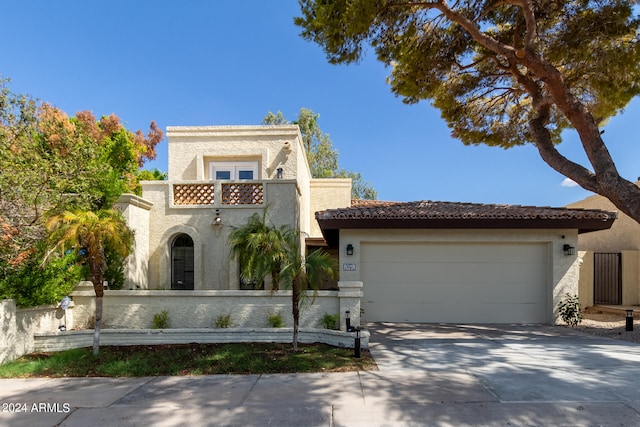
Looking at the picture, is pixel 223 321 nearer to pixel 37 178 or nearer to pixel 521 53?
pixel 37 178

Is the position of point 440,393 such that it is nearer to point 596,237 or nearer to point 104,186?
point 104,186

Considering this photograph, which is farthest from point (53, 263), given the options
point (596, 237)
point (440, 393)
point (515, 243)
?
point (596, 237)

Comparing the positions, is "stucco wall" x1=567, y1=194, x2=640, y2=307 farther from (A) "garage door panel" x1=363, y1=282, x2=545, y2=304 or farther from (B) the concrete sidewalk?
(B) the concrete sidewalk

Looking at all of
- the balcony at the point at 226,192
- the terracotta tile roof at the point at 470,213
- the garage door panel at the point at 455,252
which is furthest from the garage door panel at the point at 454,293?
the balcony at the point at 226,192

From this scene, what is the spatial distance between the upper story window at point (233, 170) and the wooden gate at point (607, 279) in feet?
46.7

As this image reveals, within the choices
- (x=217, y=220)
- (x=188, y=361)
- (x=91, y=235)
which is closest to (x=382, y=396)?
(x=188, y=361)

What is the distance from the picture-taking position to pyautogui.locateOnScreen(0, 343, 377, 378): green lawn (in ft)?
19.9

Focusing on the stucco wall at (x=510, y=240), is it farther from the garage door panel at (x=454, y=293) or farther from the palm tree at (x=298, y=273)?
the palm tree at (x=298, y=273)

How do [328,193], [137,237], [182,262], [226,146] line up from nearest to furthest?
[137,237], [182,262], [226,146], [328,193]

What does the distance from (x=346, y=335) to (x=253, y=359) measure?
2.07 meters

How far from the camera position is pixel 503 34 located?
9641 millimetres

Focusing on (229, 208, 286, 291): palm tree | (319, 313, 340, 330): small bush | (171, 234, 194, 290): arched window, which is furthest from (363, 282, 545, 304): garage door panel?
(171, 234, 194, 290): arched window

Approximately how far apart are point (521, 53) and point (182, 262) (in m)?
10.7

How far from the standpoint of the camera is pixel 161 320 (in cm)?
812
